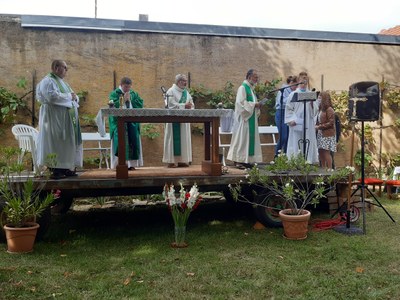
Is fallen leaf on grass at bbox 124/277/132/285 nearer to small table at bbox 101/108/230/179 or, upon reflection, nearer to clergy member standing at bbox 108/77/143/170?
small table at bbox 101/108/230/179

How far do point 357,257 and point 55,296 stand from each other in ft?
9.54

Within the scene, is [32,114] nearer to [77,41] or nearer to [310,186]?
[77,41]

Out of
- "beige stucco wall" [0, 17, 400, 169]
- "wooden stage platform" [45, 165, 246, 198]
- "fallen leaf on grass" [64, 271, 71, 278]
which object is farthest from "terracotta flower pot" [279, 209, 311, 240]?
"beige stucco wall" [0, 17, 400, 169]

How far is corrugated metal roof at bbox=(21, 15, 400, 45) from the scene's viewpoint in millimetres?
8453

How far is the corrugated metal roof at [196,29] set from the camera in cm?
845

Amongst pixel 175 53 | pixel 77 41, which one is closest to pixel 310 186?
pixel 175 53

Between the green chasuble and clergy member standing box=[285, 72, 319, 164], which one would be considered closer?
the green chasuble

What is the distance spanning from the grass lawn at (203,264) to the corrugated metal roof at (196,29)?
4.51m

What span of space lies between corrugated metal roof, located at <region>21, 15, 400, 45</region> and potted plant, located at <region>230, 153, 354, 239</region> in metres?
4.65

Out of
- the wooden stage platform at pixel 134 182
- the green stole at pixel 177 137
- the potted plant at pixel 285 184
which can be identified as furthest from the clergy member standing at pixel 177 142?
the potted plant at pixel 285 184

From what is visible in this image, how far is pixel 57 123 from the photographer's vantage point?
5289mm

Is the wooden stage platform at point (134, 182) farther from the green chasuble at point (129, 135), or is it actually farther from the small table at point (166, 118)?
the green chasuble at point (129, 135)

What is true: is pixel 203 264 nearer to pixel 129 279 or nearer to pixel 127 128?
pixel 129 279

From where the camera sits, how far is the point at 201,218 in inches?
249
